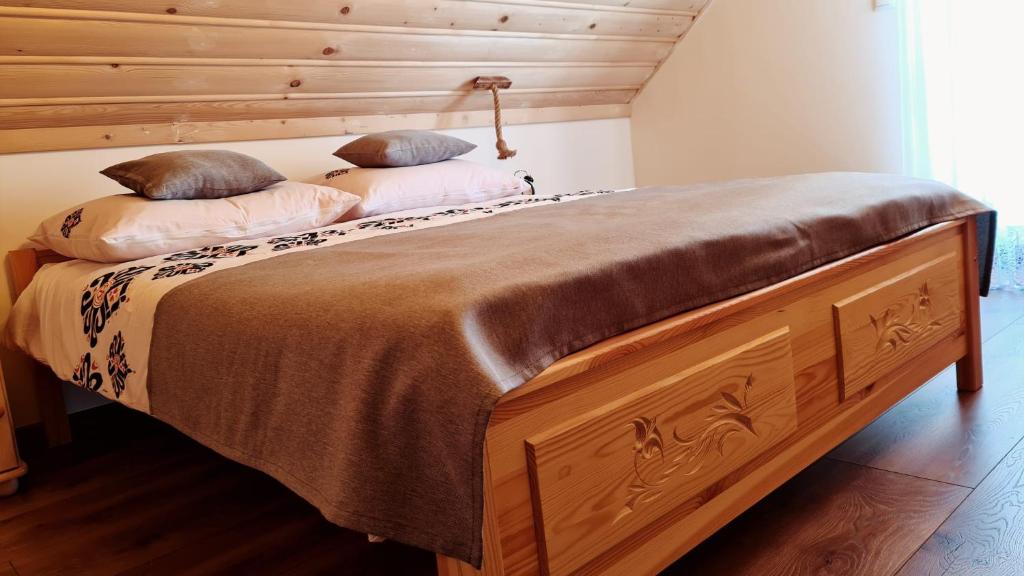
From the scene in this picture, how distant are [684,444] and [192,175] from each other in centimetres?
165

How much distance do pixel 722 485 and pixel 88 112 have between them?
2.24 metres

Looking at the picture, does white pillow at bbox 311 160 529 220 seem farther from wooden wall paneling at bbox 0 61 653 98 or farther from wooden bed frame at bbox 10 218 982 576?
wooden bed frame at bbox 10 218 982 576

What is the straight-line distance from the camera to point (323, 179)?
112 inches

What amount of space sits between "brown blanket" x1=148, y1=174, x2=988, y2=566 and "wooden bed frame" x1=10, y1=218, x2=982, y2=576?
1.6 inches

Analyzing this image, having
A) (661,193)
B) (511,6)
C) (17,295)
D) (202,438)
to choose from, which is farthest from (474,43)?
(202,438)

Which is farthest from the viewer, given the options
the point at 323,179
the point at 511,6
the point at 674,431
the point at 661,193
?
the point at 511,6

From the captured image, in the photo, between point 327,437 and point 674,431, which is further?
point 674,431

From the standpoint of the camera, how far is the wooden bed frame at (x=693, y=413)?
1.00 metres

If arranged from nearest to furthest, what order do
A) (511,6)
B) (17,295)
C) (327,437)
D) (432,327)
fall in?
1. (432,327)
2. (327,437)
3. (17,295)
4. (511,6)

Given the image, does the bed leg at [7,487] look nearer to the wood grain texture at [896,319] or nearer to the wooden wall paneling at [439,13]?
the wooden wall paneling at [439,13]

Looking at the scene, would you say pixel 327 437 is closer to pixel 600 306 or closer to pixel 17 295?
pixel 600 306

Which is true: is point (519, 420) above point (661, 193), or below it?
below

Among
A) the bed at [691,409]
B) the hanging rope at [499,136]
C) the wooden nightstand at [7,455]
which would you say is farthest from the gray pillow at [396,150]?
the wooden nightstand at [7,455]

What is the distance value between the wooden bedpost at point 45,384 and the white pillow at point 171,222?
0.07 metres
